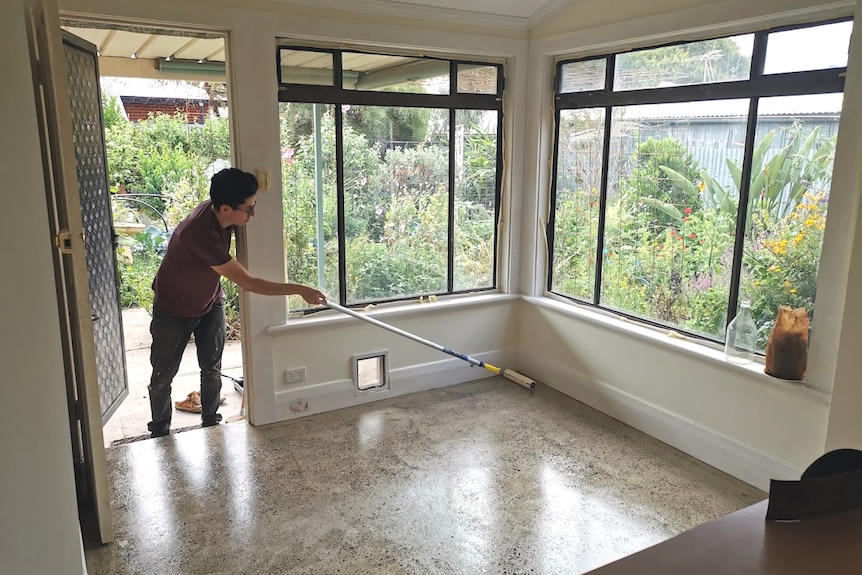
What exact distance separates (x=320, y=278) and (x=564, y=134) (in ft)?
5.98

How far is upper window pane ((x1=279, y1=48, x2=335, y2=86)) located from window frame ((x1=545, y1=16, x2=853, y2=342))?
4.85ft

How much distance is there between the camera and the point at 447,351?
4121mm

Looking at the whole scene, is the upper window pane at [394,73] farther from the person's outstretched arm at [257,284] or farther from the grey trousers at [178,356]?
the grey trousers at [178,356]

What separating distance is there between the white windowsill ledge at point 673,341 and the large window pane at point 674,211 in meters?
0.08

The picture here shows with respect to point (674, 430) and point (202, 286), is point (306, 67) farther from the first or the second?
point (674, 430)

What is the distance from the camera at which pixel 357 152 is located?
388cm

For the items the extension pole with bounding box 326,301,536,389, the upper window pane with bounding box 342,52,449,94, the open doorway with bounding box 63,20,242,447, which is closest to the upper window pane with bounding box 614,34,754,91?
the upper window pane with bounding box 342,52,449,94

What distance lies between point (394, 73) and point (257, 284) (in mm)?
1562

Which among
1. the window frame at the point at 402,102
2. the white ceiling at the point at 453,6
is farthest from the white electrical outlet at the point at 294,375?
the white ceiling at the point at 453,6

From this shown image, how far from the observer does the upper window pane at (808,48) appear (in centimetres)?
271

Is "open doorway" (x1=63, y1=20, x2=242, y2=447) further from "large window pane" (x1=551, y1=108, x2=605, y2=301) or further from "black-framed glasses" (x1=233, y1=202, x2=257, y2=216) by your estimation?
"large window pane" (x1=551, y1=108, x2=605, y2=301)

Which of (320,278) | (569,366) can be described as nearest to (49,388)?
(320,278)

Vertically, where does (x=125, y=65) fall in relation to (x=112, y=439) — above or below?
above

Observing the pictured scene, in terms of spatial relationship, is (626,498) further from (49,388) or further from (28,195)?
(28,195)
